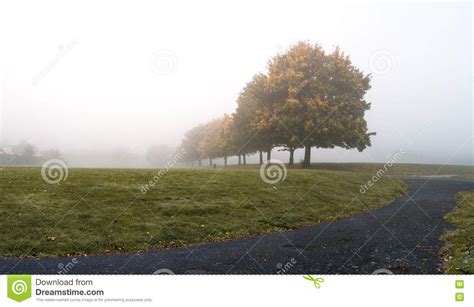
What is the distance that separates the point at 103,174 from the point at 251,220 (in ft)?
34.7

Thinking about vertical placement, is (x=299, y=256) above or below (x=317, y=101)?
below

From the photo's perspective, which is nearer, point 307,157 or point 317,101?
point 317,101

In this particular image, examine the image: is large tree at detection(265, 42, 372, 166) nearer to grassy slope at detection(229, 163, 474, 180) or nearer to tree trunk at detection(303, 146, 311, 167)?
tree trunk at detection(303, 146, 311, 167)

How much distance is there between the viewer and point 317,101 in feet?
128

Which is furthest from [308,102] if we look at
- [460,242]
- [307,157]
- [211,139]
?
→ [211,139]

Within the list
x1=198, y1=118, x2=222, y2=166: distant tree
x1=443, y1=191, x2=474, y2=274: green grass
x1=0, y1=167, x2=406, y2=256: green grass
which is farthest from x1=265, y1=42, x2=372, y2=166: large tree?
x1=198, y1=118, x2=222, y2=166: distant tree

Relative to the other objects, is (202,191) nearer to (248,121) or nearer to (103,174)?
(103,174)

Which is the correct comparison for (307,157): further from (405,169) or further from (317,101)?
(405,169)

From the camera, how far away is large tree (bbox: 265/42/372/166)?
39281 mm

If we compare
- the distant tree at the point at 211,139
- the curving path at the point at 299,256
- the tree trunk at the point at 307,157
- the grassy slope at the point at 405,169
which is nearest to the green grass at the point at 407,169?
the grassy slope at the point at 405,169

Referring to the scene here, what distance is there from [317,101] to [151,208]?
86.0ft

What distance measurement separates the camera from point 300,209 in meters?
19.3
